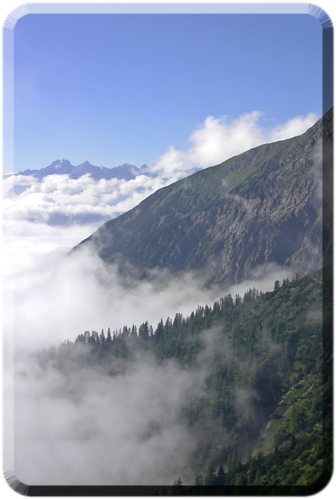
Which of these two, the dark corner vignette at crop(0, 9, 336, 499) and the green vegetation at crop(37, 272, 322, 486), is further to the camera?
the green vegetation at crop(37, 272, 322, 486)

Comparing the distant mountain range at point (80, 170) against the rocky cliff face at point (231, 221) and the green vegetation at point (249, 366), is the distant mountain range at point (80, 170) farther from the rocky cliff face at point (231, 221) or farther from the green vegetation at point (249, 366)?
the rocky cliff face at point (231, 221)

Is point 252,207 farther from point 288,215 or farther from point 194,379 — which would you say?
point 194,379

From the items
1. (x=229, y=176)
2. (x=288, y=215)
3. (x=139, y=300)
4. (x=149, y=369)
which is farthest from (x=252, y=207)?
(x=149, y=369)

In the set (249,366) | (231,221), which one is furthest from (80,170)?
(231,221)

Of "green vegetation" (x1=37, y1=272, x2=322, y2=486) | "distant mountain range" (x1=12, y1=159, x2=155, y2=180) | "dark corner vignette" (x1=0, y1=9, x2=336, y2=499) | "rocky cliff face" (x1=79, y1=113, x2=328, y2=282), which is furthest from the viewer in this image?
"rocky cliff face" (x1=79, y1=113, x2=328, y2=282)

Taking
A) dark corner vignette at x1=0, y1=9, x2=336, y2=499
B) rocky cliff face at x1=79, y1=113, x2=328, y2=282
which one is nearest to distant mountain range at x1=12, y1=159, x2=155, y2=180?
dark corner vignette at x1=0, y1=9, x2=336, y2=499

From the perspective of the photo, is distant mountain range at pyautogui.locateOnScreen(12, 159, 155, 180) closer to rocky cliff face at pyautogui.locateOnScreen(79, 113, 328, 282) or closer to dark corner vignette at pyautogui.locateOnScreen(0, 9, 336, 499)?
dark corner vignette at pyautogui.locateOnScreen(0, 9, 336, 499)
